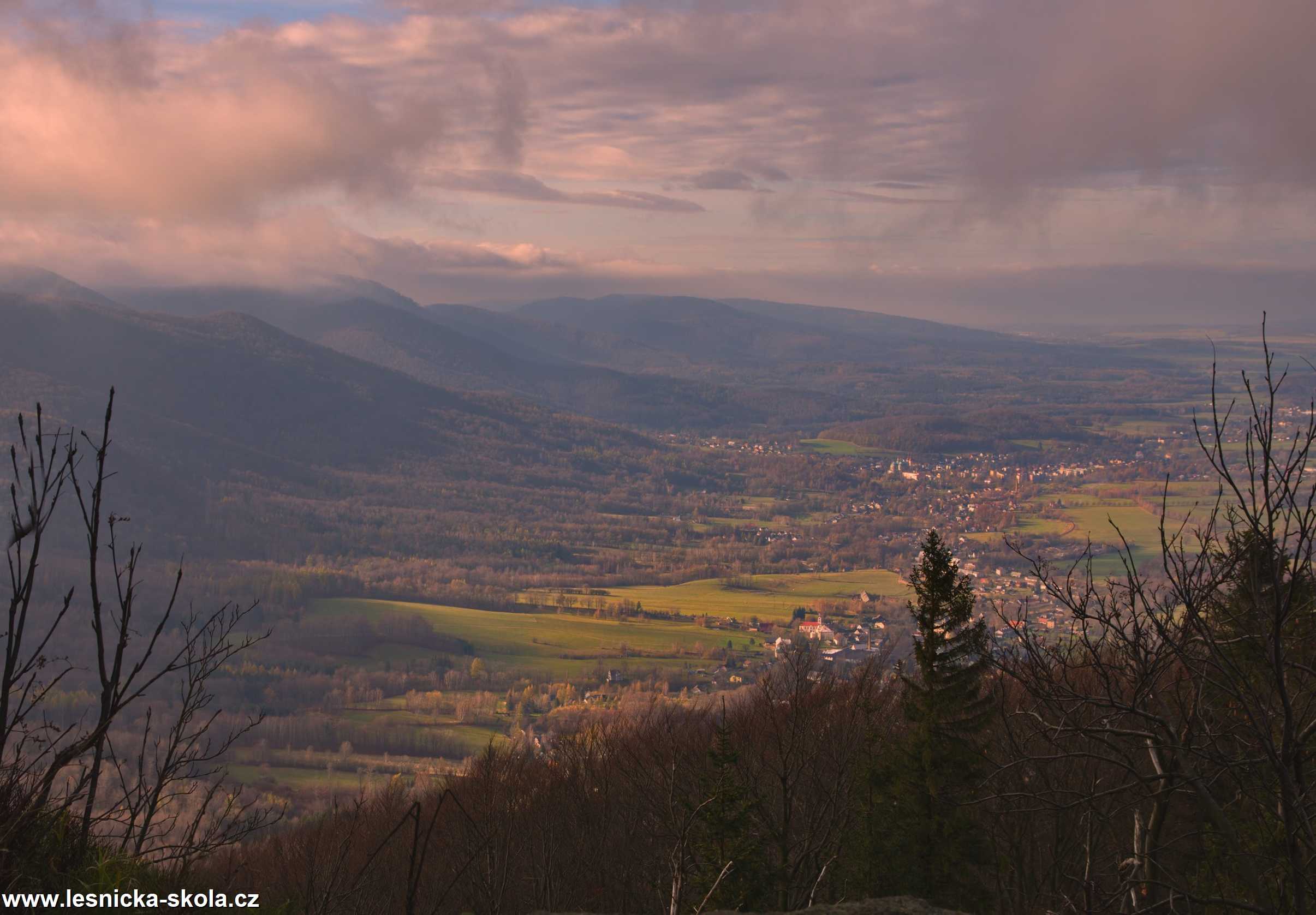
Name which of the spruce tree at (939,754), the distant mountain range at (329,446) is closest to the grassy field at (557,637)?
the distant mountain range at (329,446)

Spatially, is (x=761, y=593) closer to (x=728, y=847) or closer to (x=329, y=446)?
(x=728, y=847)

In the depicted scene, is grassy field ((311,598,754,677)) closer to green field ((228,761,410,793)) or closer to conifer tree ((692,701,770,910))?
green field ((228,761,410,793))

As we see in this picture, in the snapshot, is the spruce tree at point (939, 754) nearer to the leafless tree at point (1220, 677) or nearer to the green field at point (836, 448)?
the leafless tree at point (1220, 677)

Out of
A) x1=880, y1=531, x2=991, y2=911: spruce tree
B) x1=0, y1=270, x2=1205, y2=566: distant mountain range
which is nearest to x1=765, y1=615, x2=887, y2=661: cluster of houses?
x1=880, y1=531, x2=991, y2=911: spruce tree

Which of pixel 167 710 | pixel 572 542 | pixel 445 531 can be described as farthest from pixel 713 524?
pixel 167 710

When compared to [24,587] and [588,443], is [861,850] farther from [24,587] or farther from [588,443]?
[588,443]

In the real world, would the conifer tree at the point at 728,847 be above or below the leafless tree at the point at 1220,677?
below
